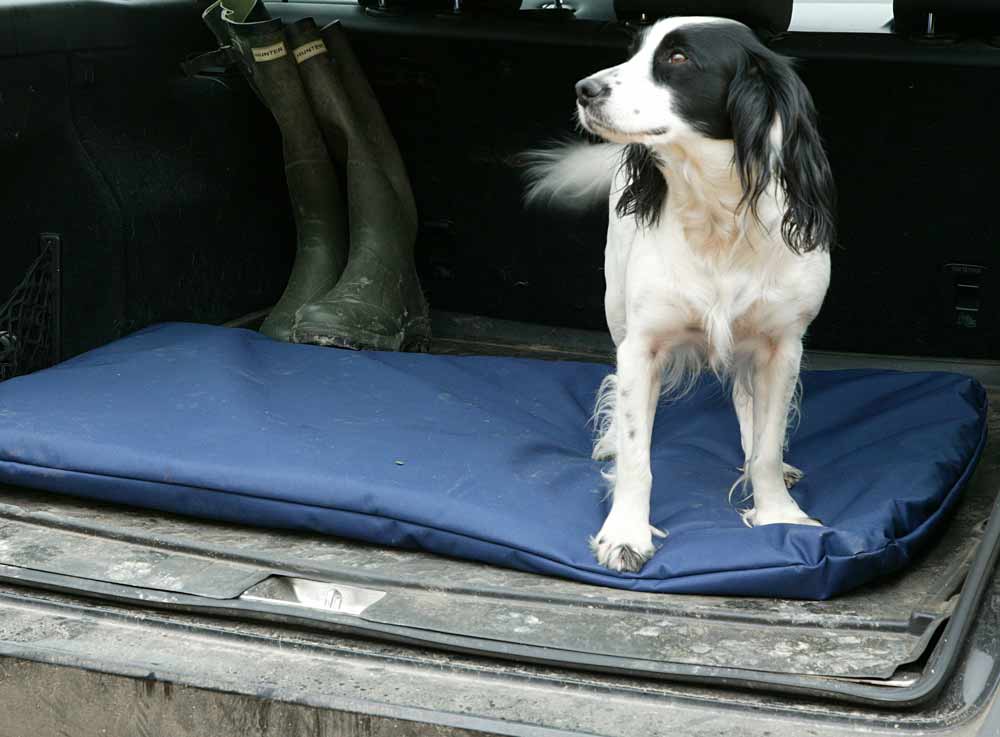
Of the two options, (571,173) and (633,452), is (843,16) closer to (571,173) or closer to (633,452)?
(571,173)

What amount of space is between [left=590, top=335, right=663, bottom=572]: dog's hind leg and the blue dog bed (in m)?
0.06

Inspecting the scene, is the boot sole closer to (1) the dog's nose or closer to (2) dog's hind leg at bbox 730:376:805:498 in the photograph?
(2) dog's hind leg at bbox 730:376:805:498

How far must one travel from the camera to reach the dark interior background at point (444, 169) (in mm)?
3193

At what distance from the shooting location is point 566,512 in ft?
8.17

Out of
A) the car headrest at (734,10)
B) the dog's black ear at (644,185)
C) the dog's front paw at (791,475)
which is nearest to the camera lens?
the dog's black ear at (644,185)

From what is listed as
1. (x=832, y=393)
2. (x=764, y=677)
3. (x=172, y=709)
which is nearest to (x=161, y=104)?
(x=832, y=393)

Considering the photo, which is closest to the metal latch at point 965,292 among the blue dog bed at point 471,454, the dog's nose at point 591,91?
the blue dog bed at point 471,454

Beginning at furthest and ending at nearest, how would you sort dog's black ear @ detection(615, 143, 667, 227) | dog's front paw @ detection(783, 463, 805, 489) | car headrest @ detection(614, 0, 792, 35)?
car headrest @ detection(614, 0, 792, 35)
dog's front paw @ detection(783, 463, 805, 489)
dog's black ear @ detection(615, 143, 667, 227)

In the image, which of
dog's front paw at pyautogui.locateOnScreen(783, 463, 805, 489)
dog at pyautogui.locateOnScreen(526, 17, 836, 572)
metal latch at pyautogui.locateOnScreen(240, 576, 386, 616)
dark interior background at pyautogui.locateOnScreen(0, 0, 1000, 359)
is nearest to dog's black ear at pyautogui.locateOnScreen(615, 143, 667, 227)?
dog at pyautogui.locateOnScreen(526, 17, 836, 572)

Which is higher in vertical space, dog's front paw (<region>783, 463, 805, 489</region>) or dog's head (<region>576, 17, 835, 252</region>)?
dog's head (<region>576, 17, 835, 252</region>)

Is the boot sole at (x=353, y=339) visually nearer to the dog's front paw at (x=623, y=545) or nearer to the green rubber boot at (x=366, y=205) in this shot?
the green rubber boot at (x=366, y=205)

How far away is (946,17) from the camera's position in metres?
3.18

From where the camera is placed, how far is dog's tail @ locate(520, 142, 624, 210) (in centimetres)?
315

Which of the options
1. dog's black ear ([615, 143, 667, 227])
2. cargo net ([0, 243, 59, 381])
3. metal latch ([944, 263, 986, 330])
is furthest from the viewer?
metal latch ([944, 263, 986, 330])
